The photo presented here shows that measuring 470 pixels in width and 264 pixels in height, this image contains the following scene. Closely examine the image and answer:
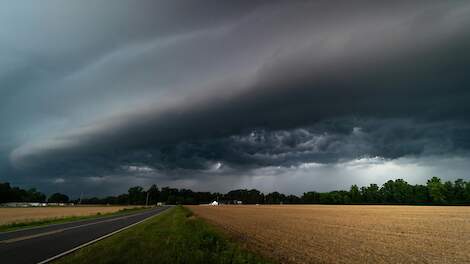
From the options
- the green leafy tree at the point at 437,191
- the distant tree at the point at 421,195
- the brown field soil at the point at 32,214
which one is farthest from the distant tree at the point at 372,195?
the brown field soil at the point at 32,214

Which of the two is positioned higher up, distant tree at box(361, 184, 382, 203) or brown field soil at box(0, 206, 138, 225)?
distant tree at box(361, 184, 382, 203)

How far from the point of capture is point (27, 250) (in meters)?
16.3

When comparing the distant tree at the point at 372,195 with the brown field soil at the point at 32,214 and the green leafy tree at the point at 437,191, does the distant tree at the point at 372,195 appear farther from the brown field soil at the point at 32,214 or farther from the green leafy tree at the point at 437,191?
the brown field soil at the point at 32,214

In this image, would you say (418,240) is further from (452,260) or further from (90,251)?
(90,251)

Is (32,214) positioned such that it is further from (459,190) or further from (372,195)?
(372,195)

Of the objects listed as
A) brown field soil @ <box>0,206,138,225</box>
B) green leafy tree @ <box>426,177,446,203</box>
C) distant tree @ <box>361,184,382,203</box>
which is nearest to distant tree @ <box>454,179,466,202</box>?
green leafy tree @ <box>426,177,446,203</box>

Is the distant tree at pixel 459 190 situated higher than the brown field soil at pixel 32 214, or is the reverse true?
the distant tree at pixel 459 190

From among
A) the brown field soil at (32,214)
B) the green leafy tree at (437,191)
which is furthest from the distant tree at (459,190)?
the brown field soil at (32,214)

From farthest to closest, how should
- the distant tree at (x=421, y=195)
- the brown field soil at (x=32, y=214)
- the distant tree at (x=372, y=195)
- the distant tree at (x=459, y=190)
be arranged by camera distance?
the distant tree at (x=372, y=195), the distant tree at (x=421, y=195), the distant tree at (x=459, y=190), the brown field soil at (x=32, y=214)

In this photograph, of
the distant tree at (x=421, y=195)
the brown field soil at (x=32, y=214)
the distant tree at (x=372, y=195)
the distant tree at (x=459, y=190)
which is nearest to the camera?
the brown field soil at (x=32, y=214)

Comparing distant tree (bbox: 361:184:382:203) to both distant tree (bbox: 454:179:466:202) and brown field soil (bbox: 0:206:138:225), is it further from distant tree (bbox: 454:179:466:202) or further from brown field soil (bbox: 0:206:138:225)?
brown field soil (bbox: 0:206:138:225)

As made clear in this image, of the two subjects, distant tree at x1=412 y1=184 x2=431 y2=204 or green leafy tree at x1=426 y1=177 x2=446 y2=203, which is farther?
distant tree at x1=412 y1=184 x2=431 y2=204

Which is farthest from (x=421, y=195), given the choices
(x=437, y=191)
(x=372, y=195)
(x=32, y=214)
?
(x=32, y=214)

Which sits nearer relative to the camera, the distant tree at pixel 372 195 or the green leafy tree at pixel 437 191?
the green leafy tree at pixel 437 191
